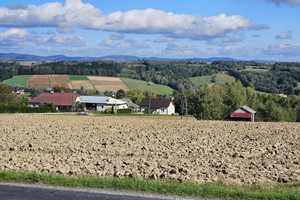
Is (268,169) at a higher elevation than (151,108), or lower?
higher

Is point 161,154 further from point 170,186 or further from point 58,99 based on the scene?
point 58,99

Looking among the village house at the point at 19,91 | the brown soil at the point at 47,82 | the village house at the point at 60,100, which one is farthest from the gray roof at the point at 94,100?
the brown soil at the point at 47,82

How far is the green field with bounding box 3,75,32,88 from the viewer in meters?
154

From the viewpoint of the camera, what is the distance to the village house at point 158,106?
11219cm

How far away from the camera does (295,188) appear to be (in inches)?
572

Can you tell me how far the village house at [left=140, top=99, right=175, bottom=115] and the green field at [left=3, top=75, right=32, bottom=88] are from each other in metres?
62.2

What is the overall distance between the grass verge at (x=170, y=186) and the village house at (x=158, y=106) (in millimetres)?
96007

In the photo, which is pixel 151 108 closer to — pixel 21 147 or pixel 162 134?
pixel 162 134

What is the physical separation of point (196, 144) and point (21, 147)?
11.1m

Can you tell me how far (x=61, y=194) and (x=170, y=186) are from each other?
398cm

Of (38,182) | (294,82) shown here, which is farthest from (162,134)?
(294,82)

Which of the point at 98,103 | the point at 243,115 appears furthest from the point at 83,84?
the point at 243,115

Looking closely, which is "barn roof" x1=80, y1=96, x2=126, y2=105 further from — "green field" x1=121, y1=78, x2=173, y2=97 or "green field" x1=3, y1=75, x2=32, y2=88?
"green field" x1=3, y1=75, x2=32, y2=88

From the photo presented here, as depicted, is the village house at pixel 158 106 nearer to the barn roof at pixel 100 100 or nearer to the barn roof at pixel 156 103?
the barn roof at pixel 156 103
